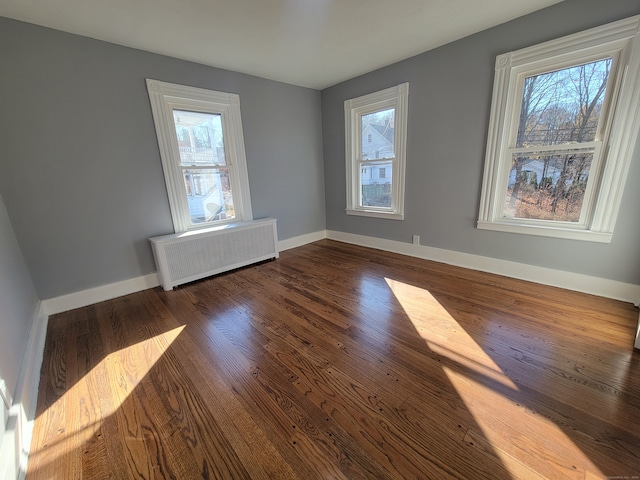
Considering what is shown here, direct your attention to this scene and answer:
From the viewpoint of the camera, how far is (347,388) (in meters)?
1.45

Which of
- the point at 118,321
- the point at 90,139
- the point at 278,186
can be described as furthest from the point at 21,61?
the point at 278,186

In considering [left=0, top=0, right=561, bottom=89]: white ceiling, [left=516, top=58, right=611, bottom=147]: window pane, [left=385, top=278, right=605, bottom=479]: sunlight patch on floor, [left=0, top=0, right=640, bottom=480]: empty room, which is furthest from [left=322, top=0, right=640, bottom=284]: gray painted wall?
[left=385, top=278, right=605, bottom=479]: sunlight patch on floor

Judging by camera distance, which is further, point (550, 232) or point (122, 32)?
point (550, 232)

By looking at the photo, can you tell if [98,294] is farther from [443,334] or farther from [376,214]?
[376,214]

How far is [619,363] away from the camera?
154 centimetres

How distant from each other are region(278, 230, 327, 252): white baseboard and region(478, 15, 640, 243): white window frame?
2696 millimetres

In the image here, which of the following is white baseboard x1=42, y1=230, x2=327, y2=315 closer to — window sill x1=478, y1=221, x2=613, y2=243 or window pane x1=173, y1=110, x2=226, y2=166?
window pane x1=173, y1=110, x2=226, y2=166

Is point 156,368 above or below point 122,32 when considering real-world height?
below

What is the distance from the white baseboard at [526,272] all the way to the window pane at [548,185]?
54cm

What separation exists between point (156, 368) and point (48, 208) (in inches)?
74.6

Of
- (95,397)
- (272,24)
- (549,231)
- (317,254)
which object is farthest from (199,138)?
(549,231)

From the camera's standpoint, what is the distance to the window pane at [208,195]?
3121 millimetres

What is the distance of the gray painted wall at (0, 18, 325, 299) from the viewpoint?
6.90 feet

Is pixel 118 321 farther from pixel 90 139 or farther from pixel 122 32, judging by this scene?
pixel 122 32
